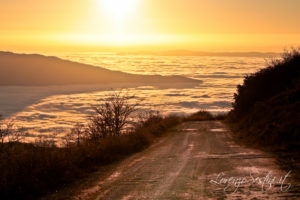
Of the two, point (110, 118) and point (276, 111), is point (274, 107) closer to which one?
point (276, 111)

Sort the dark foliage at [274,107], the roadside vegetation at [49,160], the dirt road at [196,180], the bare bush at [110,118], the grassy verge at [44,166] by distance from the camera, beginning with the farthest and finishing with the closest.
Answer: the bare bush at [110,118] < the dark foliage at [274,107] < the roadside vegetation at [49,160] < the grassy verge at [44,166] < the dirt road at [196,180]

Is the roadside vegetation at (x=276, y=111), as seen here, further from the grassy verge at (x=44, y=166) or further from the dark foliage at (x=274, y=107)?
the grassy verge at (x=44, y=166)

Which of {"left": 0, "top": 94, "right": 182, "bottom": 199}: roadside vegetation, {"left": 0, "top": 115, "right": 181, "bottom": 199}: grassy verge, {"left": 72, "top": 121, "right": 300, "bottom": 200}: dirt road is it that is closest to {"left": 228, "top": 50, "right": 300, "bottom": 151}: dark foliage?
{"left": 72, "top": 121, "right": 300, "bottom": 200}: dirt road

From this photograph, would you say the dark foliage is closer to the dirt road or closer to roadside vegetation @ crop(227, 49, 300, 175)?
roadside vegetation @ crop(227, 49, 300, 175)

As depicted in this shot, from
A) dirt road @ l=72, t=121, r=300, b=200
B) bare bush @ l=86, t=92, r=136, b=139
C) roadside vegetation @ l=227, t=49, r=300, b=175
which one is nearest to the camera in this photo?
dirt road @ l=72, t=121, r=300, b=200

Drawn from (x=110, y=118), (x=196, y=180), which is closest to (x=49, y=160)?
(x=196, y=180)

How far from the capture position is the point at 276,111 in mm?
19078

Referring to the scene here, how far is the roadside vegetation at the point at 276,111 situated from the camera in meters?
14.1

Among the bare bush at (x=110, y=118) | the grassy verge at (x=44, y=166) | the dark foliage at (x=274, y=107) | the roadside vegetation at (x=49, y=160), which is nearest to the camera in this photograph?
the grassy verge at (x=44, y=166)

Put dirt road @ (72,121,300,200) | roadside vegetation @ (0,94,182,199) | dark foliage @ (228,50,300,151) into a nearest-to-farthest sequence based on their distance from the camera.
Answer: dirt road @ (72,121,300,200) → roadside vegetation @ (0,94,182,199) → dark foliage @ (228,50,300,151)

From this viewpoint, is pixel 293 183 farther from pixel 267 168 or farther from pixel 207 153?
pixel 207 153

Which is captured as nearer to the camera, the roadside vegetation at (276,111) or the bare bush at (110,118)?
the roadside vegetation at (276,111)

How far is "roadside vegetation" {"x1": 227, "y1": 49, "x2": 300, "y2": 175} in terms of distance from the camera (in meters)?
14.1

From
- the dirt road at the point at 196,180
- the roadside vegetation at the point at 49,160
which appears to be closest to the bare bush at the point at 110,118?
the roadside vegetation at the point at 49,160
